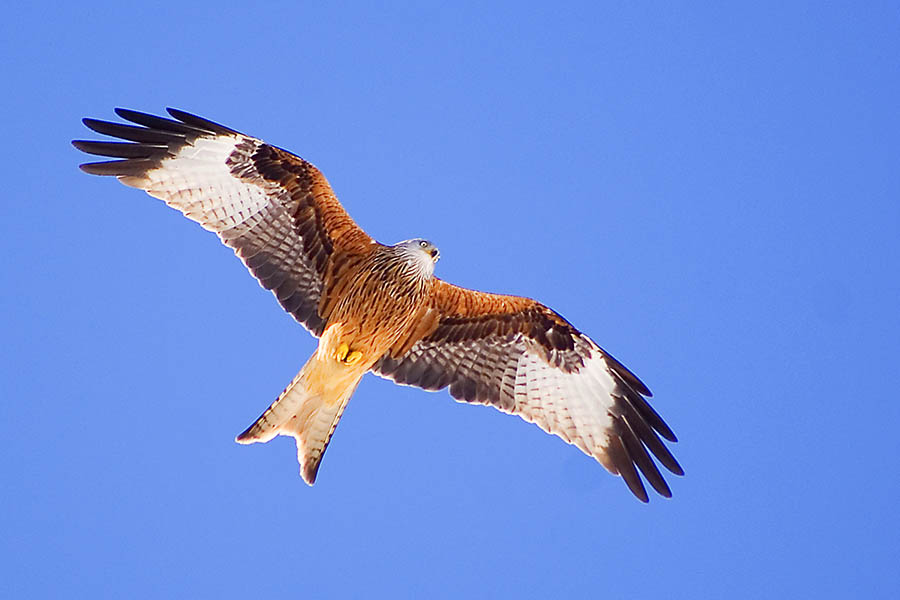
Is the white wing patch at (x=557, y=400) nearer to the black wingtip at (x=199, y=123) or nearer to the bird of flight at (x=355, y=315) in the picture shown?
the bird of flight at (x=355, y=315)

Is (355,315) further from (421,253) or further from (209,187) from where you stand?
(209,187)

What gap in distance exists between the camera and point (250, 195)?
10500 millimetres

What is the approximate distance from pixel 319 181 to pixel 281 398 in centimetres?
192

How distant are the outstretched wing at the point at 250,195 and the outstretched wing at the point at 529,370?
106 cm

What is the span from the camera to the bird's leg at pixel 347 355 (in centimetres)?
1034

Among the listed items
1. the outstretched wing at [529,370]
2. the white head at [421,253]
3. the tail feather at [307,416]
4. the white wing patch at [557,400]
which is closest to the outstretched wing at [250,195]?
the white head at [421,253]

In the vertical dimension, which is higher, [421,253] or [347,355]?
[421,253]

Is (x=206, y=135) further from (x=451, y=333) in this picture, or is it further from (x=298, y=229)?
(x=451, y=333)

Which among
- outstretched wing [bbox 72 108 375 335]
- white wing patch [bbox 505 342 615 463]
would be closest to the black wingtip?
outstretched wing [bbox 72 108 375 335]

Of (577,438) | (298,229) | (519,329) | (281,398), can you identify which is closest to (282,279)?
(298,229)

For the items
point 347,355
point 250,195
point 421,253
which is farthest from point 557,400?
point 250,195

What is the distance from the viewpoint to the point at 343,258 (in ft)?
34.9

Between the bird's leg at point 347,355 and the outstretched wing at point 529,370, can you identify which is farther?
the outstretched wing at point 529,370

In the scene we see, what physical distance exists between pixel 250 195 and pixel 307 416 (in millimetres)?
2016
